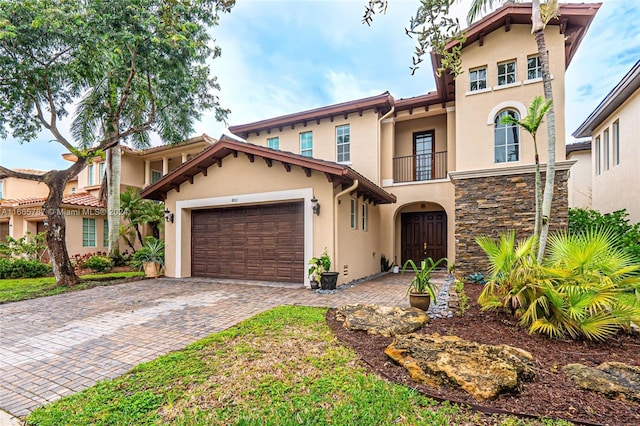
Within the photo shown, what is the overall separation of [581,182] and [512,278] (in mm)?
14169

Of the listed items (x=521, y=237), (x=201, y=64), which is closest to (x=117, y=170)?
(x=201, y=64)

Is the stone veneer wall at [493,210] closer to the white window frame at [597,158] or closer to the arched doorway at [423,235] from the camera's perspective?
the arched doorway at [423,235]

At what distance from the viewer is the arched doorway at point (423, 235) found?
1262 cm

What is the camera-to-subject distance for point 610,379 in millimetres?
2938

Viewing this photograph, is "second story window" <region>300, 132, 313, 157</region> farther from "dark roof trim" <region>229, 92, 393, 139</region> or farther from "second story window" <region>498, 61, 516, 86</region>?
"second story window" <region>498, 61, 516, 86</region>

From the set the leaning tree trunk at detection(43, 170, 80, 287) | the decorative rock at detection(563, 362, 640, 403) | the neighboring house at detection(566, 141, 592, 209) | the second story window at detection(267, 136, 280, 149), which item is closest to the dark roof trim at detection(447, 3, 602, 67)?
the neighboring house at detection(566, 141, 592, 209)

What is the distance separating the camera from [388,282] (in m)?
9.65

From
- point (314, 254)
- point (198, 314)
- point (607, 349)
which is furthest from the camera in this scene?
point (314, 254)

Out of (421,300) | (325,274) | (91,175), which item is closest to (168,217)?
(325,274)

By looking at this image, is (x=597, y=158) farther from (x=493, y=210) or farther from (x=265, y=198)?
(x=265, y=198)

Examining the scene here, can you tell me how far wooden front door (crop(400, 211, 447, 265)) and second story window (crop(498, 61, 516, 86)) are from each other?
208 inches

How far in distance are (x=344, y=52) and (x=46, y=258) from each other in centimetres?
1660

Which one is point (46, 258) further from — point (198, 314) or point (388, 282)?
point (388, 282)

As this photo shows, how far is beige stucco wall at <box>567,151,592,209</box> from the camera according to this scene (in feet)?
47.6
